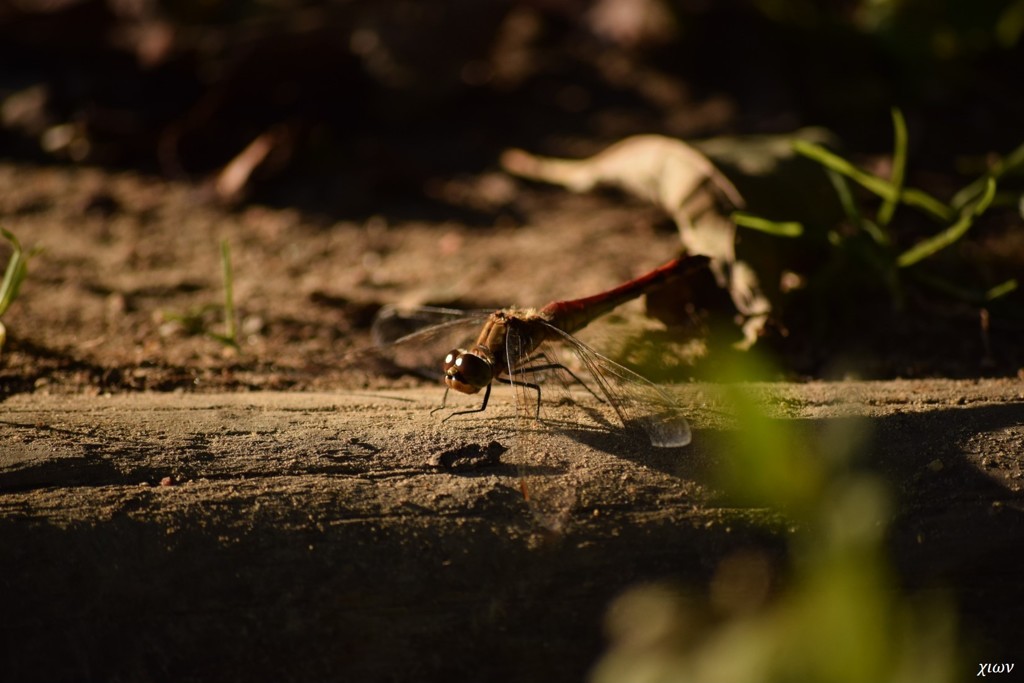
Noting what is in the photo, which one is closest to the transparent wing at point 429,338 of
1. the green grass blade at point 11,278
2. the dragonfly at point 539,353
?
the dragonfly at point 539,353

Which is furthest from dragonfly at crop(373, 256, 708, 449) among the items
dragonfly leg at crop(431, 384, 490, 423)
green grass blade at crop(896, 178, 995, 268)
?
green grass blade at crop(896, 178, 995, 268)

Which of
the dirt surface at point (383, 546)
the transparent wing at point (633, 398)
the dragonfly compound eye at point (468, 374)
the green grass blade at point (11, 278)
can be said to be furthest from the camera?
the green grass blade at point (11, 278)

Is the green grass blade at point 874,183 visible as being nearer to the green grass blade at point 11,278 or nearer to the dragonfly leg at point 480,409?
the dragonfly leg at point 480,409

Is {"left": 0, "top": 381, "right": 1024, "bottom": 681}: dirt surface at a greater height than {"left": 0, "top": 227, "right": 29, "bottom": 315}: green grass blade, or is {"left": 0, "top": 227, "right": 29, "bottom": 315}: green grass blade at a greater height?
{"left": 0, "top": 227, "right": 29, "bottom": 315}: green grass blade

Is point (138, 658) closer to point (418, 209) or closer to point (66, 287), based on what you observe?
point (66, 287)

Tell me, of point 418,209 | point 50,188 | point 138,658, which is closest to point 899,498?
point 138,658

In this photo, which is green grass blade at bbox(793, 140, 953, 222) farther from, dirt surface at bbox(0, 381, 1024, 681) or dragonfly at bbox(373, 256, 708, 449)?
dirt surface at bbox(0, 381, 1024, 681)
